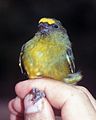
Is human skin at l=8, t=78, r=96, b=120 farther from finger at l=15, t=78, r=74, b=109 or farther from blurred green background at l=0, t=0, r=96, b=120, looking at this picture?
blurred green background at l=0, t=0, r=96, b=120

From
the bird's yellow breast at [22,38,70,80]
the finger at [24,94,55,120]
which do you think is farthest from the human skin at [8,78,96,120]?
the bird's yellow breast at [22,38,70,80]

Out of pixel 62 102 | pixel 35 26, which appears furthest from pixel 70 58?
pixel 35 26

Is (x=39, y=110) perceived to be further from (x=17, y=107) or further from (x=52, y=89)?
(x=17, y=107)

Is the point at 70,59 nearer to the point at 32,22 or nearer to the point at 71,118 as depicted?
the point at 71,118

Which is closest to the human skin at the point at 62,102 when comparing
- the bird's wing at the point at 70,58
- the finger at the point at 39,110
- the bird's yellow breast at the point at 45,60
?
the finger at the point at 39,110

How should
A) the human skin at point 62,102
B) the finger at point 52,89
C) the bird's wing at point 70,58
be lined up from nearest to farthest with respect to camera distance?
the human skin at point 62,102 < the finger at point 52,89 < the bird's wing at point 70,58

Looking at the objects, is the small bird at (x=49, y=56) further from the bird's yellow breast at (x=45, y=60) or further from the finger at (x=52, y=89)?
the finger at (x=52, y=89)

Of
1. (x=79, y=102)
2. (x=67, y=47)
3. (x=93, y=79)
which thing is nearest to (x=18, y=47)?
(x=93, y=79)
